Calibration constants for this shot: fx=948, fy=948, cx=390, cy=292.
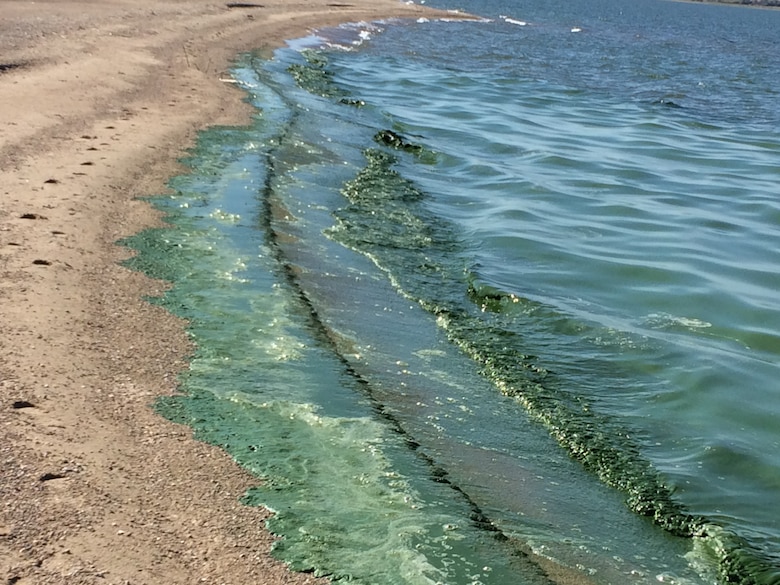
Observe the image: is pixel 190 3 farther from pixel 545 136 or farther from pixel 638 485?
pixel 638 485

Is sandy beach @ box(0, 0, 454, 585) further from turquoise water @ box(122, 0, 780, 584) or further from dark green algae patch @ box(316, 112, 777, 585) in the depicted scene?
dark green algae patch @ box(316, 112, 777, 585)

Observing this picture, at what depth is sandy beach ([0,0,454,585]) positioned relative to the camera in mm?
3244

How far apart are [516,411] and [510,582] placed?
173 centimetres

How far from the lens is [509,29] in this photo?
37.6 meters

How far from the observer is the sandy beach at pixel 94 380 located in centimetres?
324

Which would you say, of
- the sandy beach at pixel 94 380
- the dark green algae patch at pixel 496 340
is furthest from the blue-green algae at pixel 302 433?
the dark green algae patch at pixel 496 340

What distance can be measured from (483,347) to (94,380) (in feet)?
8.33

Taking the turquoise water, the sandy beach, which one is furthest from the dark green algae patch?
the sandy beach

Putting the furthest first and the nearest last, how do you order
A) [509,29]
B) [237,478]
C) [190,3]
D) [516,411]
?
[509,29], [190,3], [516,411], [237,478]

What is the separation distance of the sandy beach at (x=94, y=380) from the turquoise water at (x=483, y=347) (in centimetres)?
21

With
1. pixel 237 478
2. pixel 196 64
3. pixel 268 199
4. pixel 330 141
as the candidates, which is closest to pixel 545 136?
pixel 330 141

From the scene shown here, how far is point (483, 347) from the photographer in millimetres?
6020

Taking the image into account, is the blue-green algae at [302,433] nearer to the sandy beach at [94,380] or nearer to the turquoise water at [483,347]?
the turquoise water at [483,347]

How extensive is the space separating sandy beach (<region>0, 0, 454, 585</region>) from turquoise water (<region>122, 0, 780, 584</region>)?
206mm
